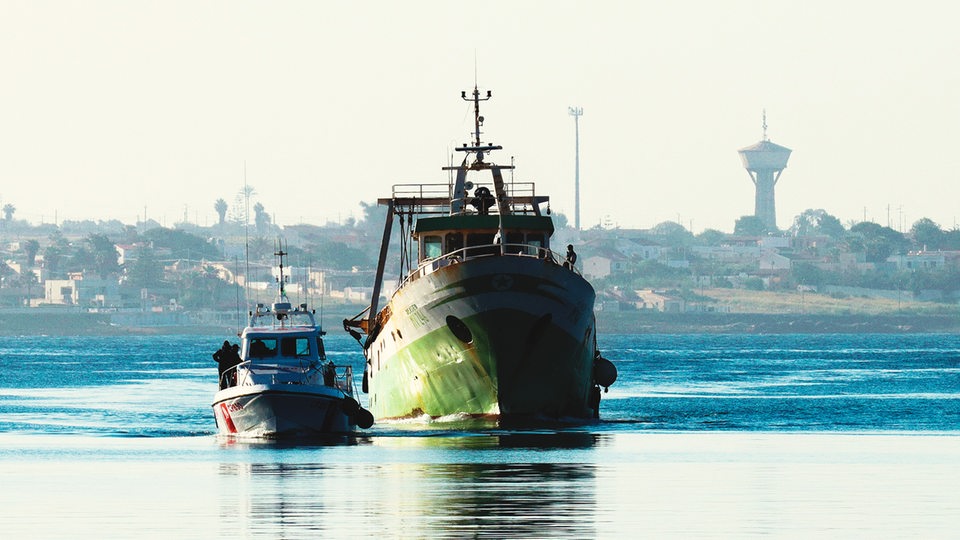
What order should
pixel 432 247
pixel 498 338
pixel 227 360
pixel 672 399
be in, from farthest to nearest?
pixel 672 399 < pixel 432 247 < pixel 498 338 < pixel 227 360

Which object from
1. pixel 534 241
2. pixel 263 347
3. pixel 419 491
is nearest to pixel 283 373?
pixel 263 347

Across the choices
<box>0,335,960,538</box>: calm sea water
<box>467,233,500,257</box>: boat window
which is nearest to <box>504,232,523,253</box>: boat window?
<box>467,233,500,257</box>: boat window

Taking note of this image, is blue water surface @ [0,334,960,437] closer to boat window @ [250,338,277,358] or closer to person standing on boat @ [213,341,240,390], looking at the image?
boat window @ [250,338,277,358]

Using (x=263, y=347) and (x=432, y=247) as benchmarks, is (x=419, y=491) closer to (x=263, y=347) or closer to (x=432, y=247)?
(x=263, y=347)

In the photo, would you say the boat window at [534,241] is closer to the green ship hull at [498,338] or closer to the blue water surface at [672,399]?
the green ship hull at [498,338]

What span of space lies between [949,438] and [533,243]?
17554 mm

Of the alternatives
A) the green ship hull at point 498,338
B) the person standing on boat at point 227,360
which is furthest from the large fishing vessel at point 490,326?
the person standing on boat at point 227,360

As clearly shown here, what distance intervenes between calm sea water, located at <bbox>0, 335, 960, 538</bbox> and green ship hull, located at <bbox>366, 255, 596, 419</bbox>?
1.67 meters

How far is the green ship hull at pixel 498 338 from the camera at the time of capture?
7038 cm

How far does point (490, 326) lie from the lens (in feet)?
231

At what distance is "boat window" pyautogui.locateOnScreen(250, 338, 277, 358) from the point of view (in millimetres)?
65125

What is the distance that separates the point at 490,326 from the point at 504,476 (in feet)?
72.5

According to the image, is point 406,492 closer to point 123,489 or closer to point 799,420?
point 123,489

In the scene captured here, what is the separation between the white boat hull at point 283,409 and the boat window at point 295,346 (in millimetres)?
2956
